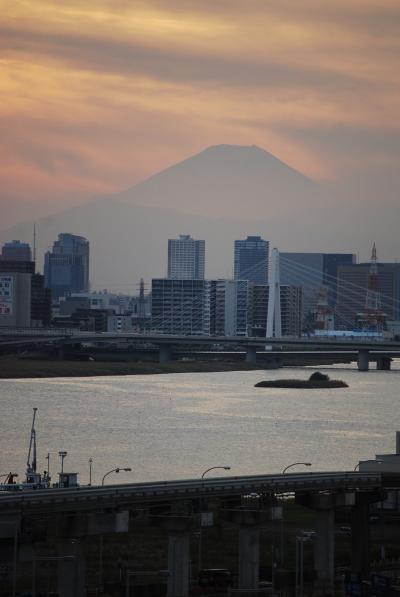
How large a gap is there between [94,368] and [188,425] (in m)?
49.2

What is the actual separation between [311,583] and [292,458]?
19.4 metres

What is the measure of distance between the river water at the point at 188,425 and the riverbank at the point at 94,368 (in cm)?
490

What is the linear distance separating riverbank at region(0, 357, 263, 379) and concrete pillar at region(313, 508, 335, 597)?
72783mm

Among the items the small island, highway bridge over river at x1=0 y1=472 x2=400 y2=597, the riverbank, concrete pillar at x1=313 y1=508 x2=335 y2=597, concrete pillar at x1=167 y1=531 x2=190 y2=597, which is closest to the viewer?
highway bridge over river at x1=0 y1=472 x2=400 y2=597

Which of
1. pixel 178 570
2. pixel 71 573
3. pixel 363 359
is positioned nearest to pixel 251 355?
pixel 363 359

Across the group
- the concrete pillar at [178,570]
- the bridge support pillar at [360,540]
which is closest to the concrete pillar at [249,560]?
the concrete pillar at [178,570]

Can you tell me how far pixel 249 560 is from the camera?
27.5 m

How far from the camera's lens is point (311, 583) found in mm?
28562

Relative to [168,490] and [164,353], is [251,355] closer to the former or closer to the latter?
[164,353]

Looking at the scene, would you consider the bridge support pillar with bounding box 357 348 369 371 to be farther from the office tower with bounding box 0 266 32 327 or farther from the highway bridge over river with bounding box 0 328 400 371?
the office tower with bounding box 0 266 32 327

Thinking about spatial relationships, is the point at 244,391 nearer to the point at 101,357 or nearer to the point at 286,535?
the point at 101,357

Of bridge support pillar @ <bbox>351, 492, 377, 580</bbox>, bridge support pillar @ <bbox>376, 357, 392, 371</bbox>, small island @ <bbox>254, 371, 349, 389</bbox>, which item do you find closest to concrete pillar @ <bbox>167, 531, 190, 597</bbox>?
bridge support pillar @ <bbox>351, 492, 377, 580</bbox>

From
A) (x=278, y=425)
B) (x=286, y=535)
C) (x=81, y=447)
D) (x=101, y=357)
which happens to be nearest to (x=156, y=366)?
(x=101, y=357)

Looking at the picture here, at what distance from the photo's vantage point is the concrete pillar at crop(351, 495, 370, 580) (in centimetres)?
2966
